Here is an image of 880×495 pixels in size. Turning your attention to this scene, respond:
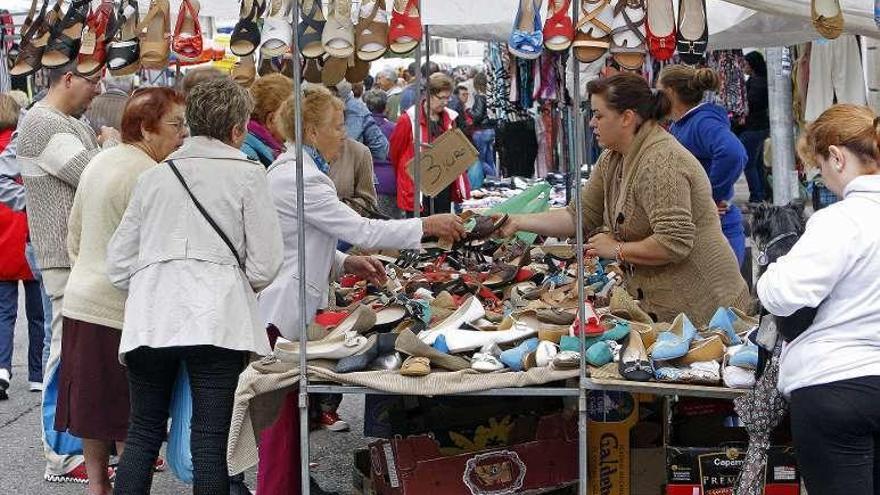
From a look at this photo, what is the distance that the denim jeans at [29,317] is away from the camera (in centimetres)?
749

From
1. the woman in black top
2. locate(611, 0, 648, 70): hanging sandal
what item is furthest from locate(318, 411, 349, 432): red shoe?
the woman in black top

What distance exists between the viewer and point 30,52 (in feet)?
16.6

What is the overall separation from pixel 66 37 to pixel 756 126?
1093cm

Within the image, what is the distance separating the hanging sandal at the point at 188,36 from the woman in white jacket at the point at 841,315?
8.75 feet

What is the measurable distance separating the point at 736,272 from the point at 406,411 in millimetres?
1315

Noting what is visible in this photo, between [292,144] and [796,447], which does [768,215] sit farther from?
[292,144]

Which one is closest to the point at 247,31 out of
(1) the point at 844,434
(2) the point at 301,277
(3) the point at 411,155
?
(2) the point at 301,277

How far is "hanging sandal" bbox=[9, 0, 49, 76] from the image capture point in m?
5.04

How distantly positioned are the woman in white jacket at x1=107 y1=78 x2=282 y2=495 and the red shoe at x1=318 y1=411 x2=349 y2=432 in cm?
234

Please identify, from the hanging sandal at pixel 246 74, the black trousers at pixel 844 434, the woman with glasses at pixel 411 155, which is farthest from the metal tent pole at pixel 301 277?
the woman with glasses at pixel 411 155

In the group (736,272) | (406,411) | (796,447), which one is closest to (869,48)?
(736,272)

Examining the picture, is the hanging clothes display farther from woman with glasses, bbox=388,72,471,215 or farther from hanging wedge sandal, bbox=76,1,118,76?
hanging wedge sandal, bbox=76,1,118,76

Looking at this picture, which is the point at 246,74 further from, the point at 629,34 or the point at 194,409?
the point at 629,34

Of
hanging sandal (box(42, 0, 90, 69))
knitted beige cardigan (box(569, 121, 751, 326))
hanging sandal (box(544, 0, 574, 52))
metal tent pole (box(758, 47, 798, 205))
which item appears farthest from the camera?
metal tent pole (box(758, 47, 798, 205))
